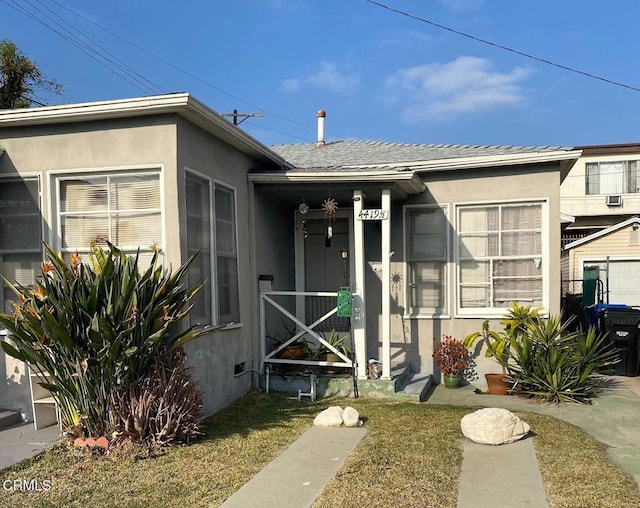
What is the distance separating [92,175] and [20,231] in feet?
3.77

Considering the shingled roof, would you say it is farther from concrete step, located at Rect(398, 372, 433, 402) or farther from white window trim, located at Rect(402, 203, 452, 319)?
concrete step, located at Rect(398, 372, 433, 402)

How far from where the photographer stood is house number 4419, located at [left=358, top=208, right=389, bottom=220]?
7.42 meters

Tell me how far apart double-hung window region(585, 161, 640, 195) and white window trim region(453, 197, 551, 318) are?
1604 centimetres

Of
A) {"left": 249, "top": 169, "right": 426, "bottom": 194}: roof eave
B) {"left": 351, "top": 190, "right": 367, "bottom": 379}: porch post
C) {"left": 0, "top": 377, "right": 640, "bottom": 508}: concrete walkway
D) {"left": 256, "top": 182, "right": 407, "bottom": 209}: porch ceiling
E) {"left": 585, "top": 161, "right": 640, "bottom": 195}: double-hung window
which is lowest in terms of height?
{"left": 0, "top": 377, "right": 640, "bottom": 508}: concrete walkway

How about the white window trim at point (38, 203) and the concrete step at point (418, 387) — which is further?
the concrete step at point (418, 387)

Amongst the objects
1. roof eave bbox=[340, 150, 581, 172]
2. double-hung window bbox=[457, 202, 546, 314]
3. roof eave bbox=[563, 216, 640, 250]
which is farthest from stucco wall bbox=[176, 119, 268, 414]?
roof eave bbox=[563, 216, 640, 250]

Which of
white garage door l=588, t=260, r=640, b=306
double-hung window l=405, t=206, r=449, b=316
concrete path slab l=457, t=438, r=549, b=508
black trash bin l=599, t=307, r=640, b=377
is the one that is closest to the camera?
concrete path slab l=457, t=438, r=549, b=508

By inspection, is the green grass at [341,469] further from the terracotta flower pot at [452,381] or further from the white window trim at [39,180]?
the white window trim at [39,180]

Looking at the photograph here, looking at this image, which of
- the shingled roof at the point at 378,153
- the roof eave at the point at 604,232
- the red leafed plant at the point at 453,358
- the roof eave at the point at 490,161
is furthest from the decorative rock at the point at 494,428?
the roof eave at the point at 604,232

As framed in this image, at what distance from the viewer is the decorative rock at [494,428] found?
530cm

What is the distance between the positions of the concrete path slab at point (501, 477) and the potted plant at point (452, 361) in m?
2.70

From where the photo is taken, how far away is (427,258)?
8812 mm

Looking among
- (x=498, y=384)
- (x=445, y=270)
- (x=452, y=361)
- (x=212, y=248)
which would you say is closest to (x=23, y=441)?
(x=212, y=248)

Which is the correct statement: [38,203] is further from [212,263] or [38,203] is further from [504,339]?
[504,339]
